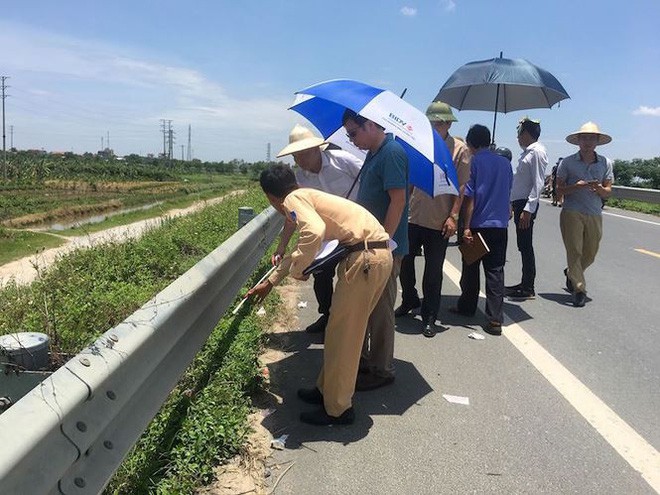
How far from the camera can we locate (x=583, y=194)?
6.72 meters

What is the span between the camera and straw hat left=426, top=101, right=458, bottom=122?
5.19m

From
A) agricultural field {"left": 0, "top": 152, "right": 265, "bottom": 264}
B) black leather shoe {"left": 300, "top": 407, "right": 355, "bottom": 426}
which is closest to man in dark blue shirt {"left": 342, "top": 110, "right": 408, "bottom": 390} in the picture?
black leather shoe {"left": 300, "top": 407, "right": 355, "bottom": 426}

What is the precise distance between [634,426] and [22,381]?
3.42 meters

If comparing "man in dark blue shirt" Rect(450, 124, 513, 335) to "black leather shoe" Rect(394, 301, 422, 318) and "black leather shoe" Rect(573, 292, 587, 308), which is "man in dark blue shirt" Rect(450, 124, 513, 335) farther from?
"black leather shoe" Rect(573, 292, 587, 308)

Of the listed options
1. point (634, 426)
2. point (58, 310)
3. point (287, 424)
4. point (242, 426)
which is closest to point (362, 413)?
point (287, 424)

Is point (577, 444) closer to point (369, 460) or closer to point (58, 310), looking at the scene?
point (369, 460)

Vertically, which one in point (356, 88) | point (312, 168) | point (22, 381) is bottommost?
point (22, 381)

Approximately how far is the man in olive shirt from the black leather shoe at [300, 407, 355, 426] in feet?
6.22

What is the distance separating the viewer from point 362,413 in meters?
3.62

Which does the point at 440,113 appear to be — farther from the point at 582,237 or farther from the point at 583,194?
the point at 582,237

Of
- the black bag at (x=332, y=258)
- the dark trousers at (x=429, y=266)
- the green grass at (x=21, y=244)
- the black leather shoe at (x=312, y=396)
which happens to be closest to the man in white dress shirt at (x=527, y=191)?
the dark trousers at (x=429, y=266)

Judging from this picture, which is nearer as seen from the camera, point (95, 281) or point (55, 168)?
point (95, 281)

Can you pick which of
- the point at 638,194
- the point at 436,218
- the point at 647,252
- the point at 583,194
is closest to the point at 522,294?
the point at 583,194

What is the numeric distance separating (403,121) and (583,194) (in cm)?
401
